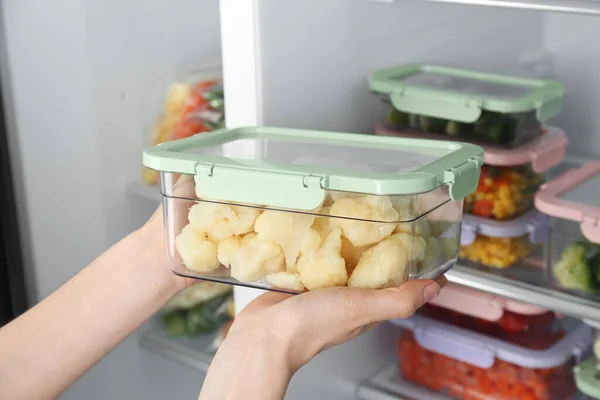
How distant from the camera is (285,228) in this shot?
0.84 m

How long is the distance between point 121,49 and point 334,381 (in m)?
0.70

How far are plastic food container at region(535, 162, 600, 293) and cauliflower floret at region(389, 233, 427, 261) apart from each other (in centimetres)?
30

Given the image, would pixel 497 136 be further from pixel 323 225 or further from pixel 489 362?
pixel 323 225

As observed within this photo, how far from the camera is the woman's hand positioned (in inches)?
31.8

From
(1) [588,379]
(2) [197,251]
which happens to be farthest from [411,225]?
(1) [588,379]

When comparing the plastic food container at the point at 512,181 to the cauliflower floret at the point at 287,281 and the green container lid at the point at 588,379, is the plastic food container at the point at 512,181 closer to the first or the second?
the green container lid at the point at 588,379

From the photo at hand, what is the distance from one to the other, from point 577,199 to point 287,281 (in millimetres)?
458

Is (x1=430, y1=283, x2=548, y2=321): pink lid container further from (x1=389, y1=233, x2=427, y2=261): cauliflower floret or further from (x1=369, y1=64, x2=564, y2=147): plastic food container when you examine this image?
(x1=389, y1=233, x2=427, y2=261): cauliflower floret

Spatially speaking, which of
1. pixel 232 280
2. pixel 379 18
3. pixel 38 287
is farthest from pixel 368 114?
pixel 38 287

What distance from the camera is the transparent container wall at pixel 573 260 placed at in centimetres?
110

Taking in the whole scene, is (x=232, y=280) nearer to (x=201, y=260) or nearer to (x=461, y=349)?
(x=201, y=260)

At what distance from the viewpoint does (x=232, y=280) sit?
0.89 meters

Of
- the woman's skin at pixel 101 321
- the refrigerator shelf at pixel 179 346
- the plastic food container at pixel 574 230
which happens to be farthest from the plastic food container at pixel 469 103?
the refrigerator shelf at pixel 179 346

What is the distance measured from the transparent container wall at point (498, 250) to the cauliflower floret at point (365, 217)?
0.45 m
